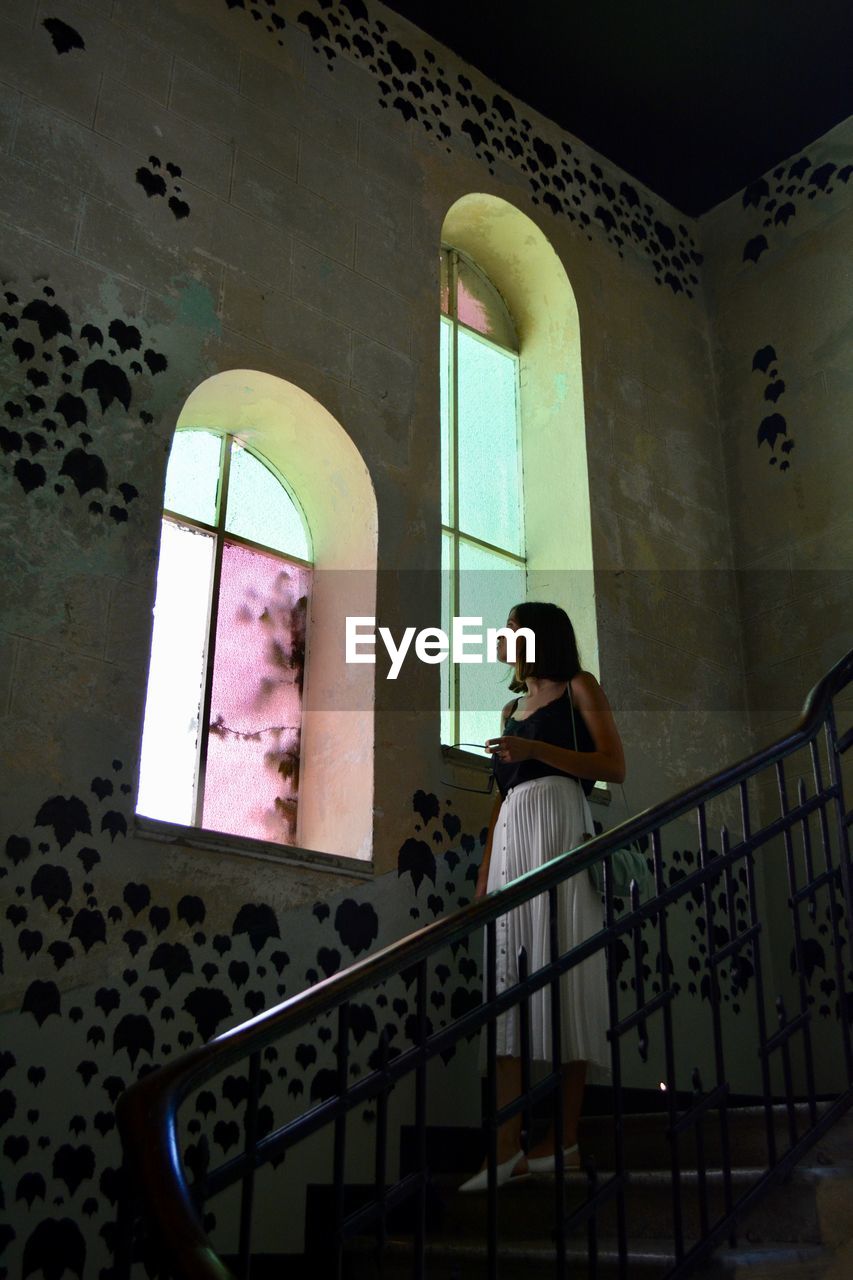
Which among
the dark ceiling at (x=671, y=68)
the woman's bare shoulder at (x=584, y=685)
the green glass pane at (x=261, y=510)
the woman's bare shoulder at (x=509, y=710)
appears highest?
the dark ceiling at (x=671, y=68)

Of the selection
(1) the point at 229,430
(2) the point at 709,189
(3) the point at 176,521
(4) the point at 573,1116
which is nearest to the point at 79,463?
(3) the point at 176,521

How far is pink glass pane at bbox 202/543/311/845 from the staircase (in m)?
1.40

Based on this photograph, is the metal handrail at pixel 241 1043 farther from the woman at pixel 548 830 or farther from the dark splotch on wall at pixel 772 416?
the dark splotch on wall at pixel 772 416

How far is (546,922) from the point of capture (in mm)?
3725

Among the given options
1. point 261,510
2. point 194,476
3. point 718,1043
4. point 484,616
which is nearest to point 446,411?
point 484,616

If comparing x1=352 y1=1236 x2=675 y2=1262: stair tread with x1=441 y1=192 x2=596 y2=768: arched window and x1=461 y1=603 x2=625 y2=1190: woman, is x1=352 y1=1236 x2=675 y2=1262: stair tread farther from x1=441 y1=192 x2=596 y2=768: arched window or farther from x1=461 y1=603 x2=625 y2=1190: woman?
x1=441 y1=192 x2=596 y2=768: arched window

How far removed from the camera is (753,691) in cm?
600

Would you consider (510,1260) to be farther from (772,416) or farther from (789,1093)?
(772,416)

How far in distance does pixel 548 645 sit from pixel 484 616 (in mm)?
1356

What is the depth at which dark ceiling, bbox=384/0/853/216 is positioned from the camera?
5875 mm

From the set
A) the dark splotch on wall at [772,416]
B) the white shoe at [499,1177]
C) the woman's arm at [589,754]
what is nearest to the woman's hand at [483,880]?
the woman's arm at [589,754]

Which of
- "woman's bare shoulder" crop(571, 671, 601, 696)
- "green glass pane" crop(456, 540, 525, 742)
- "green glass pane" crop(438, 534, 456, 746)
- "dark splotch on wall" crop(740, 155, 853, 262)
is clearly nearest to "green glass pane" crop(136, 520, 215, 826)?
"green glass pane" crop(438, 534, 456, 746)

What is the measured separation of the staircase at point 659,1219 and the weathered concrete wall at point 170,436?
700mm

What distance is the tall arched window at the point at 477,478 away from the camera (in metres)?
5.31
